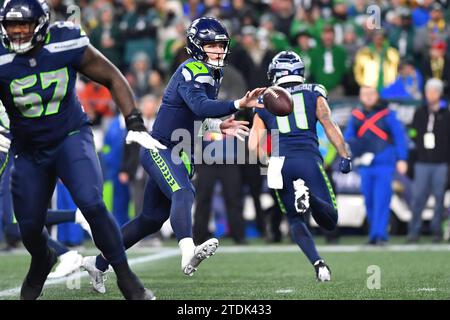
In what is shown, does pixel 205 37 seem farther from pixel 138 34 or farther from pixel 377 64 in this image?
pixel 138 34

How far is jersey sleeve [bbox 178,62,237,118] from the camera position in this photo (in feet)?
21.1

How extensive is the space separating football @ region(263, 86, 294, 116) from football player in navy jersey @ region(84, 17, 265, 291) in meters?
0.34

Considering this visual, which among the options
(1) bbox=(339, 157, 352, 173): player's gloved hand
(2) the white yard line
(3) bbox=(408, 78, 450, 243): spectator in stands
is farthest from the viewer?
(3) bbox=(408, 78, 450, 243): spectator in stands

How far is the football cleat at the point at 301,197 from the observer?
7.86m

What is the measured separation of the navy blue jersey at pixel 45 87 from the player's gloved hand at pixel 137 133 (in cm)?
39

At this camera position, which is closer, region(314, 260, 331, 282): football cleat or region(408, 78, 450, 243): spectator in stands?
region(314, 260, 331, 282): football cleat

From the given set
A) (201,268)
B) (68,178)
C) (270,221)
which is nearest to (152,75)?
(270,221)

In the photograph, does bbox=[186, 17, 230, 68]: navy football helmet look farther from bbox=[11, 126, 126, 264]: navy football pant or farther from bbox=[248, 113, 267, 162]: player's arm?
bbox=[11, 126, 126, 264]: navy football pant

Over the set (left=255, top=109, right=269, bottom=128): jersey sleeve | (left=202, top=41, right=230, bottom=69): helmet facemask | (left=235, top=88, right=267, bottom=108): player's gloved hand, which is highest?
(left=202, top=41, right=230, bottom=69): helmet facemask

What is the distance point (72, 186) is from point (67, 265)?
1.96 meters

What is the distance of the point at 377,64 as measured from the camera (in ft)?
47.2

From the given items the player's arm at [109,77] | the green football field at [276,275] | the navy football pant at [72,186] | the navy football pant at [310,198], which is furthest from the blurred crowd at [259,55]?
the player's arm at [109,77]

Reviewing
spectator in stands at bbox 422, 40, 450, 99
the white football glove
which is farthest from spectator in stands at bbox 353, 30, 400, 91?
the white football glove

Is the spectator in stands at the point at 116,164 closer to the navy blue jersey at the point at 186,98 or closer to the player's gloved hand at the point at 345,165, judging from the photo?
the player's gloved hand at the point at 345,165
